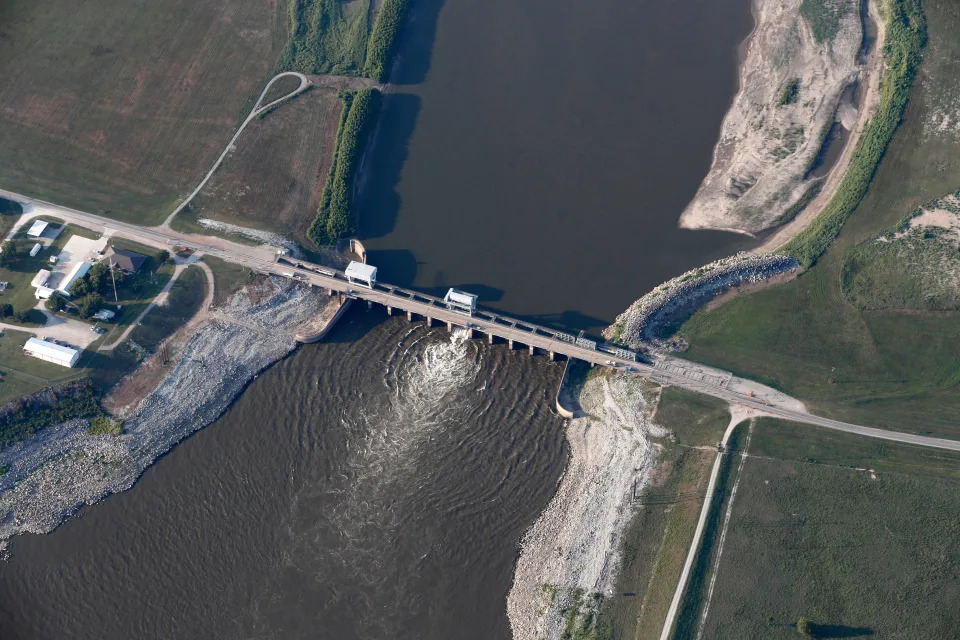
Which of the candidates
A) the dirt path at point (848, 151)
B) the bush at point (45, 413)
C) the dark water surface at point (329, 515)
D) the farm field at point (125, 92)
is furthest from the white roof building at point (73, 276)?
the dirt path at point (848, 151)

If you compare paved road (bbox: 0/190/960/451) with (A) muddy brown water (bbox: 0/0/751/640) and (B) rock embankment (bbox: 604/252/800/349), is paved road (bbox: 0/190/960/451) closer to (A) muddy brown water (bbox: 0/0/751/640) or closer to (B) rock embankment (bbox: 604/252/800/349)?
(A) muddy brown water (bbox: 0/0/751/640)

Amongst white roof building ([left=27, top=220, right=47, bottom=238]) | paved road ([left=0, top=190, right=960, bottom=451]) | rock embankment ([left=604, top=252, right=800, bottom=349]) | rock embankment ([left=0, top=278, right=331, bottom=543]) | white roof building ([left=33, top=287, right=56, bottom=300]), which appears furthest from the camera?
white roof building ([left=27, top=220, right=47, bottom=238])

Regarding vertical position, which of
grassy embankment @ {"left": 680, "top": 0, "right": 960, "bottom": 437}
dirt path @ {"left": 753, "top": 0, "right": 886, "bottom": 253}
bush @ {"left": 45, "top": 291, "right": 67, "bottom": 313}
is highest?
dirt path @ {"left": 753, "top": 0, "right": 886, "bottom": 253}

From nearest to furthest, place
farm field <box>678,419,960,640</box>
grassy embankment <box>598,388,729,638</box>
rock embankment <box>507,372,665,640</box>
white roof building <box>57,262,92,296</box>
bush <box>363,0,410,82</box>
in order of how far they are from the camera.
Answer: farm field <box>678,419,960,640</box> < grassy embankment <box>598,388,729,638</box> < rock embankment <box>507,372,665,640</box> < white roof building <box>57,262,92,296</box> < bush <box>363,0,410,82</box>

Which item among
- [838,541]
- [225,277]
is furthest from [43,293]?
[838,541]

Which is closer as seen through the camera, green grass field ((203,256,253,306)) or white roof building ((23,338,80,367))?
white roof building ((23,338,80,367))

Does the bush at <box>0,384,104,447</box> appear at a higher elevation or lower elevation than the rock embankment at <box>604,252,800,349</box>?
lower

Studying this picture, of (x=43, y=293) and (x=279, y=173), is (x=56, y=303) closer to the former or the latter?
(x=43, y=293)

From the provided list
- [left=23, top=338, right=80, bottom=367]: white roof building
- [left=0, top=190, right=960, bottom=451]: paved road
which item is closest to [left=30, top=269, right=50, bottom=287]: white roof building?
[left=23, top=338, right=80, bottom=367]: white roof building
